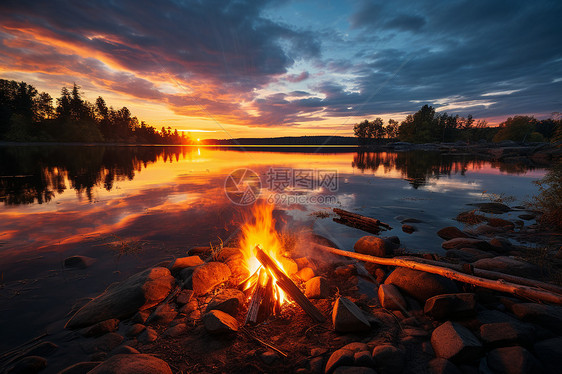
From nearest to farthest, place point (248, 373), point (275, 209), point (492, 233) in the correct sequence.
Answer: point (248, 373), point (492, 233), point (275, 209)

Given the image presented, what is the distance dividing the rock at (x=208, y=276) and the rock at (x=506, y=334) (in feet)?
20.1

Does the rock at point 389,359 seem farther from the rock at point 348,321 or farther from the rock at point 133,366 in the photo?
the rock at point 133,366

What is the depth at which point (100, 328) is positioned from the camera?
15.1 ft

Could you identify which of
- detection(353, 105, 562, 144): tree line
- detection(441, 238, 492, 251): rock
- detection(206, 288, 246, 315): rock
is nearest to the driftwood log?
detection(206, 288, 246, 315): rock

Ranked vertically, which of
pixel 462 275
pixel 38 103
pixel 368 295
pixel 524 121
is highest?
pixel 38 103

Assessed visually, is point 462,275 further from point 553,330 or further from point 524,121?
point 524,121

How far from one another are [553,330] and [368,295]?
11.3ft

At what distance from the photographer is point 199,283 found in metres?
6.00

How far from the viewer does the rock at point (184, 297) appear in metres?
5.52

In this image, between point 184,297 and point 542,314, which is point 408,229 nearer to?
point 542,314

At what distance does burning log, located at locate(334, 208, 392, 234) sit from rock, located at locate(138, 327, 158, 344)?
9.74 meters

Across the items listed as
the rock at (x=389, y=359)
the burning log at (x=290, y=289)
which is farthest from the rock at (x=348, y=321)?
the rock at (x=389, y=359)

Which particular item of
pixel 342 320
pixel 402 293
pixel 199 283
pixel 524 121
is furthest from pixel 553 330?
pixel 524 121

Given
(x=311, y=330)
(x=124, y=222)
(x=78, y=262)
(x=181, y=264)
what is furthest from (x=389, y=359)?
(x=124, y=222)
